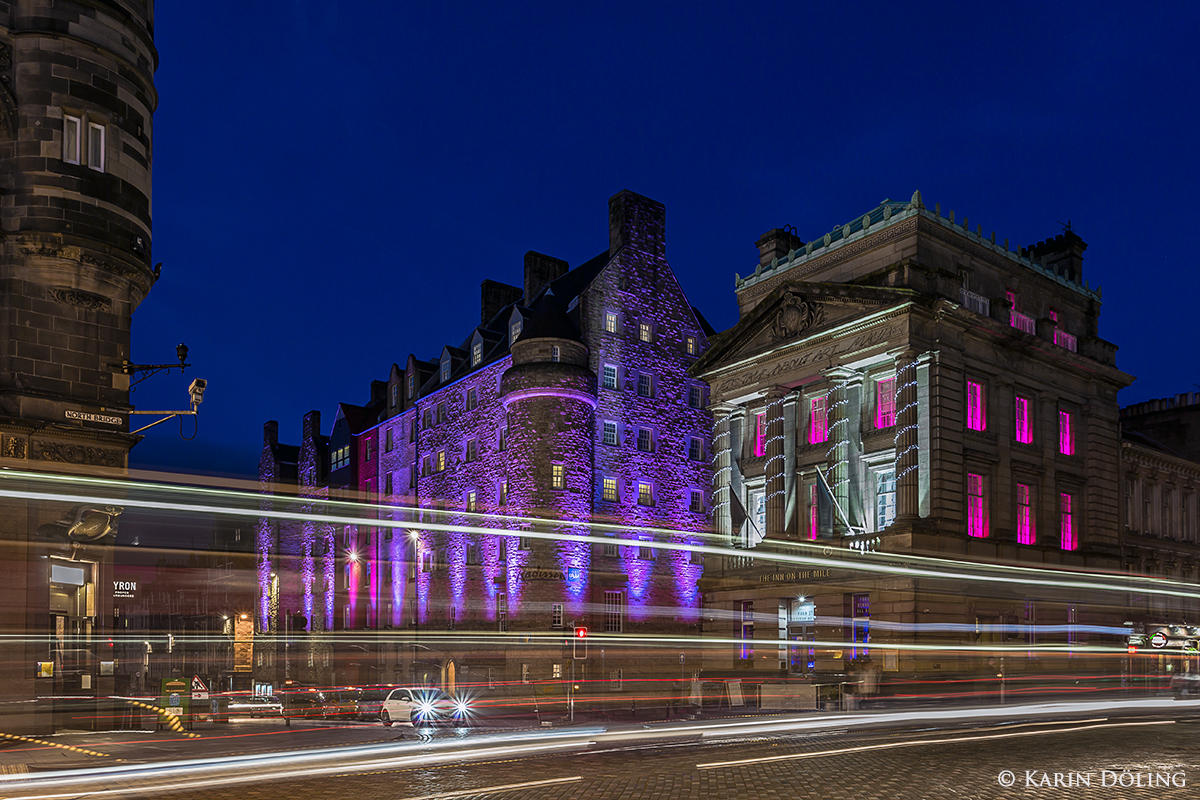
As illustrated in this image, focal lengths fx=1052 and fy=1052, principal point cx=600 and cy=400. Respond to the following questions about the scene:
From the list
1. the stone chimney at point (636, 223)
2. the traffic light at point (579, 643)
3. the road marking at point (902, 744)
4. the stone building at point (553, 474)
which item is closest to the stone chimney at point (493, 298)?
the stone building at point (553, 474)

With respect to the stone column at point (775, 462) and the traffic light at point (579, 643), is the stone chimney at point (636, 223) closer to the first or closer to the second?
the stone column at point (775, 462)

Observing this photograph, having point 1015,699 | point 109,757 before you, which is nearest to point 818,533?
point 1015,699

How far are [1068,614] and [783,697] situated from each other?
19420mm

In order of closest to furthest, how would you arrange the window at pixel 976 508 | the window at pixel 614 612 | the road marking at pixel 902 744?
the road marking at pixel 902 744, the window at pixel 976 508, the window at pixel 614 612

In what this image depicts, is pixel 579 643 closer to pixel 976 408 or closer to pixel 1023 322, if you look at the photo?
pixel 976 408

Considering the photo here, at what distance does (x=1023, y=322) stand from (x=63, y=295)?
40.0m

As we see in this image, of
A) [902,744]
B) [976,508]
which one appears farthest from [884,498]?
[902,744]

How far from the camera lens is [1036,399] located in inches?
1860

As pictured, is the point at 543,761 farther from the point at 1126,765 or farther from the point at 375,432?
the point at 375,432

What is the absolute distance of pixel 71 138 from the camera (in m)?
24.5

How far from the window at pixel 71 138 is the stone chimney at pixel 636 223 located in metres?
34.5

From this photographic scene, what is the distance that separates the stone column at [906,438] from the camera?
4150 centimetres

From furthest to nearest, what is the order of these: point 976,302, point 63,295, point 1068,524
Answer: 1. point 1068,524
2. point 976,302
3. point 63,295

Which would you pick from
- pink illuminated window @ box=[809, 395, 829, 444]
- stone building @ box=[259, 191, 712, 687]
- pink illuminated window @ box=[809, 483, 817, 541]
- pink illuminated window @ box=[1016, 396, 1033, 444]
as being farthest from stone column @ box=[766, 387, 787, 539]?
pink illuminated window @ box=[1016, 396, 1033, 444]
